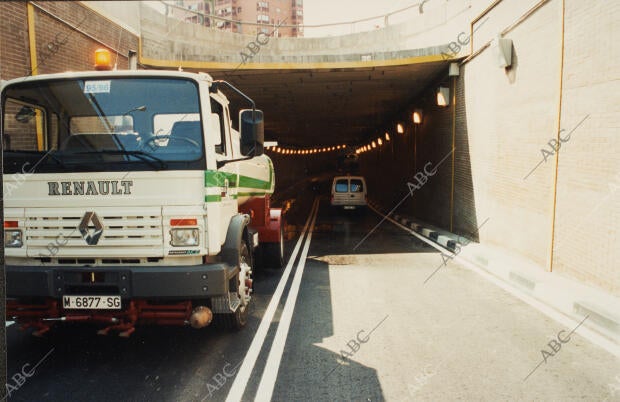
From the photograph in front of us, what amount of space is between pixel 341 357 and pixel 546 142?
5823 mm

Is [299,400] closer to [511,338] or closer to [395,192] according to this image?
[511,338]

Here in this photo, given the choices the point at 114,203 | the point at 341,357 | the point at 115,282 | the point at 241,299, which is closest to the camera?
the point at 115,282

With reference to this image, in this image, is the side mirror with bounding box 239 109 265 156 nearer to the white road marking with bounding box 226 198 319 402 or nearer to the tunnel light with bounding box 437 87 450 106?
the white road marking with bounding box 226 198 319 402

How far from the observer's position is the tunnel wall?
21.1 ft

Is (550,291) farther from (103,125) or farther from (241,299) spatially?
(103,125)

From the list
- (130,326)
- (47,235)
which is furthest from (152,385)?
(47,235)

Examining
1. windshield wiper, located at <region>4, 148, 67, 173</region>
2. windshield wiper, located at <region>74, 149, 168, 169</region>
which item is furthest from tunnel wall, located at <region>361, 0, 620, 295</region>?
windshield wiper, located at <region>4, 148, 67, 173</region>

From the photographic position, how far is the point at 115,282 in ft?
13.6

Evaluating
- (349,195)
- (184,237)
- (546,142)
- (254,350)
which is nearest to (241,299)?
(254,350)

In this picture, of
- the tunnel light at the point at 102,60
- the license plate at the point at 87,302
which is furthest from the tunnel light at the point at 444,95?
the license plate at the point at 87,302

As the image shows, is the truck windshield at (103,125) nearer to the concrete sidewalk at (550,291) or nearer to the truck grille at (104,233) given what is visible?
the truck grille at (104,233)

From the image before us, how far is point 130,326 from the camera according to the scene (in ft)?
14.2

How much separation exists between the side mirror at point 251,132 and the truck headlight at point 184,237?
1087 mm

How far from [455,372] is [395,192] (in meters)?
21.6
